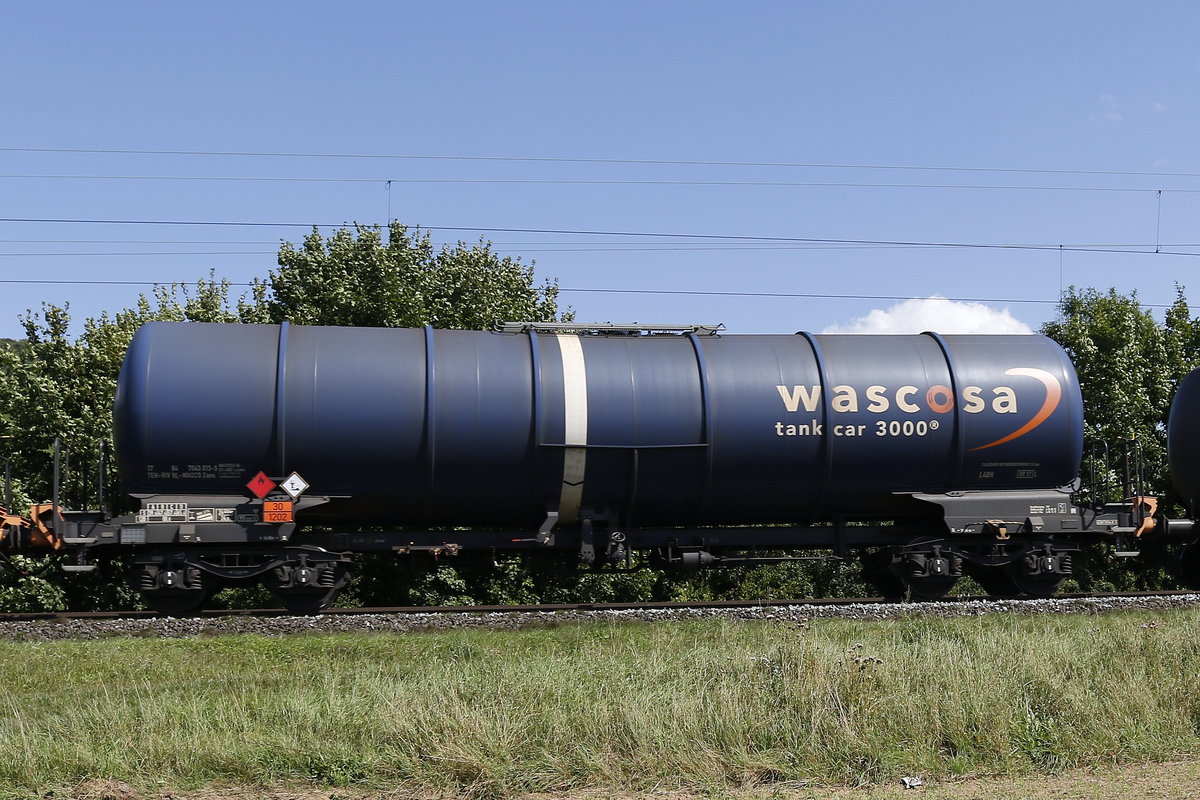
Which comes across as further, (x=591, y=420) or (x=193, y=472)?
(x=591, y=420)

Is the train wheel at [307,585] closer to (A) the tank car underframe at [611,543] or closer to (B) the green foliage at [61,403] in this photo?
(A) the tank car underframe at [611,543]

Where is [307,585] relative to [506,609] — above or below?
above

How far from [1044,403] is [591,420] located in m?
6.40

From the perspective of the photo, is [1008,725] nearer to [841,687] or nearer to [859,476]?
[841,687]

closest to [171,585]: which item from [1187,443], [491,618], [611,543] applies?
[491,618]

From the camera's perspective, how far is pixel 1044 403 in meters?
14.5

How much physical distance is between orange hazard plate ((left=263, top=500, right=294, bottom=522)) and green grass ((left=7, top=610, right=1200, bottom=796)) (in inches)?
140

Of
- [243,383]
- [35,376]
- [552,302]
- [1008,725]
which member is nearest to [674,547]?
[243,383]

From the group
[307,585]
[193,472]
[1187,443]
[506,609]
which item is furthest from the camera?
[1187,443]

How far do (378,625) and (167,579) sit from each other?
2.71 meters

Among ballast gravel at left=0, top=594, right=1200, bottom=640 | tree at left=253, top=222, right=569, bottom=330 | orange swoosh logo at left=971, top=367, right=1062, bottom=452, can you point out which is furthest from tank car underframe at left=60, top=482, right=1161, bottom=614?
tree at left=253, top=222, right=569, bottom=330

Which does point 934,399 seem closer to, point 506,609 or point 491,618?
point 506,609

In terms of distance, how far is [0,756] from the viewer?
6.65 metres

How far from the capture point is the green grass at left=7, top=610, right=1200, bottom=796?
6.61 metres
